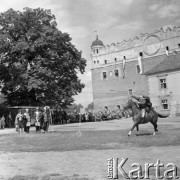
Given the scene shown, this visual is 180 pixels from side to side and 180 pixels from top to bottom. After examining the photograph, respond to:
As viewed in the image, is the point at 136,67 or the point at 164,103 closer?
the point at 164,103

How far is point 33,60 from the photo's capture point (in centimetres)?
3934

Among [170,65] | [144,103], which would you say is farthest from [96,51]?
[144,103]

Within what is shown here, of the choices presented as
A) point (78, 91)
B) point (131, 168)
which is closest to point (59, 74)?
point (78, 91)

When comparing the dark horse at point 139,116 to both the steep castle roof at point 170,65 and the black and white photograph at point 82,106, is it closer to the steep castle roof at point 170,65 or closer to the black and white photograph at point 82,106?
the black and white photograph at point 82,106

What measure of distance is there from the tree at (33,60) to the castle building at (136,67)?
13.8 meters

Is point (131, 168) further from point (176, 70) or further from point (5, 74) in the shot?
point (176, 70)

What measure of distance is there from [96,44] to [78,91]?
26972 mm

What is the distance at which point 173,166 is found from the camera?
8500 millimetres

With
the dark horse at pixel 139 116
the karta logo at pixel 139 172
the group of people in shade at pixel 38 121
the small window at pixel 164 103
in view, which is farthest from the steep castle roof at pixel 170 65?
the karta logo at pixel 139 172

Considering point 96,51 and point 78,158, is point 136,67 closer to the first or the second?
point 96,51

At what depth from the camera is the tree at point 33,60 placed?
3753 centimetres

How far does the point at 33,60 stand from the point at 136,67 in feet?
81.3

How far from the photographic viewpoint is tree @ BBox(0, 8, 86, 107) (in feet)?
123

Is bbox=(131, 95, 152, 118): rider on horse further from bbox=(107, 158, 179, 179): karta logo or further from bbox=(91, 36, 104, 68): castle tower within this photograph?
bbox=(91, 36, 104, 68): castle tower
